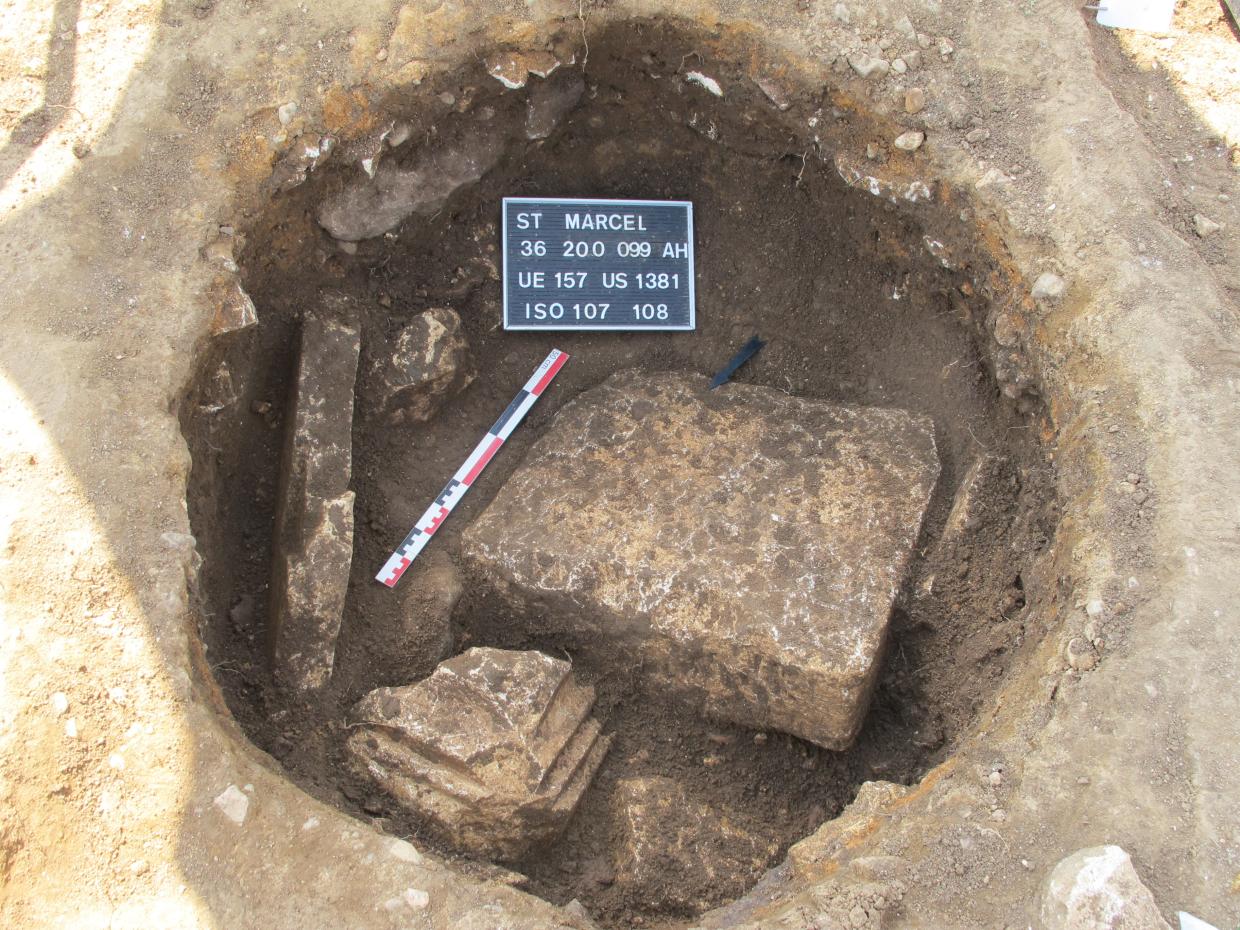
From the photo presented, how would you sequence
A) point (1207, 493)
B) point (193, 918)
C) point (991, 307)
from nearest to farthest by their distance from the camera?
point (193, 918) → point (1207, 493) → point (991, 307)

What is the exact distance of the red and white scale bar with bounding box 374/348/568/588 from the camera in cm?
322

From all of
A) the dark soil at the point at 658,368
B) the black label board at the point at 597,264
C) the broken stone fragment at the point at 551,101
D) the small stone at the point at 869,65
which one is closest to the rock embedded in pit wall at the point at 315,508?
the dark soil at the point at 658,368

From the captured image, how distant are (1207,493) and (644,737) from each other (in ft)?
5.63

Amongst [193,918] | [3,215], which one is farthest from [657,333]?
[193,918]

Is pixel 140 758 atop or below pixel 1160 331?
below

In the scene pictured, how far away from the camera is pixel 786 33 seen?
9.64 feet

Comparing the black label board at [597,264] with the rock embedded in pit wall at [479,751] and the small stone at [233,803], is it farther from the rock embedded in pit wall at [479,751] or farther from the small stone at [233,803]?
the small stone at [233,803]

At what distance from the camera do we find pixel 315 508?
9.66 feet

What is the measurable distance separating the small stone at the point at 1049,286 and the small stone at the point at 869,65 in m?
0.81

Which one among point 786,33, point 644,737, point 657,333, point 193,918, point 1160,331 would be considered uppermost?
point 786,33

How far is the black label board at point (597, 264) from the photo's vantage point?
3.39m

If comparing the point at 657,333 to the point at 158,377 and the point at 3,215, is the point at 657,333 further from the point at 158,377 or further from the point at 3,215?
the point at 3,215

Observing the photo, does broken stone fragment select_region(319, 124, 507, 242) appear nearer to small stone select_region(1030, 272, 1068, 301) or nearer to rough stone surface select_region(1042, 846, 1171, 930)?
small stone select_region(1030, 272, 1068, 301)

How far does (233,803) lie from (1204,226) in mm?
3059
